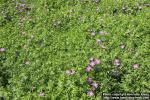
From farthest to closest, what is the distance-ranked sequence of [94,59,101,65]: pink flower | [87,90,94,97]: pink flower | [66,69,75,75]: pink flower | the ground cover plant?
1. [94,59,101,65]: pink flower
2. [66,69,75,75]: pink flower
3. the ground cover plant
4. [87,90,94,97]: pink flower

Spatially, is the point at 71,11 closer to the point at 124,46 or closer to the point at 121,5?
the point at 121,5

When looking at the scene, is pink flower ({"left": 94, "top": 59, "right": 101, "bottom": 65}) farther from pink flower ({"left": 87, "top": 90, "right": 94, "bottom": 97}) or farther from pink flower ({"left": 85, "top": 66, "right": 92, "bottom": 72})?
pink flower ({"left": 87, "top": 90, "right": 94, "bottom": 97})

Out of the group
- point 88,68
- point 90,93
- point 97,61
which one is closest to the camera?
point 90,93

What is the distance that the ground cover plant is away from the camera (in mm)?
5582

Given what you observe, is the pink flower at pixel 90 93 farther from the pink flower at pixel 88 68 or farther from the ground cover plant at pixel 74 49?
the pink flower at pixel 88 68

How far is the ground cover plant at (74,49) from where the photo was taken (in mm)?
5582

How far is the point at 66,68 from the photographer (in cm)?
598

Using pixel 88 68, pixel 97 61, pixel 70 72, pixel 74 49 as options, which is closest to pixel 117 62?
pixel 97 61

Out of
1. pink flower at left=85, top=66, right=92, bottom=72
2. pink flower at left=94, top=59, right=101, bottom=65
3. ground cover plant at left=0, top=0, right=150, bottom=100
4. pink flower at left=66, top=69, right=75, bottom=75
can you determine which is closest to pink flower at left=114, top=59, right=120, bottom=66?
ground cover plant at left=0, top=0, right=150, bottom=100

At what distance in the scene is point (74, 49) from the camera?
6.53m

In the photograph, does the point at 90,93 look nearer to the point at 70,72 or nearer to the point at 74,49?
the point at 70,72

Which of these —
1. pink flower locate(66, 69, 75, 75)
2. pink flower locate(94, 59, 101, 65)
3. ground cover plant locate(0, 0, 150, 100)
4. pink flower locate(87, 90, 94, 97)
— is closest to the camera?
pink flower locate(87, 90, 94, 97)

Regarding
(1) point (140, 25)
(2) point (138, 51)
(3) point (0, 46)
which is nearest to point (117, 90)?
(2) point (138, 51)

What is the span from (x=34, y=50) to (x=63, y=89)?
1.37 metres
